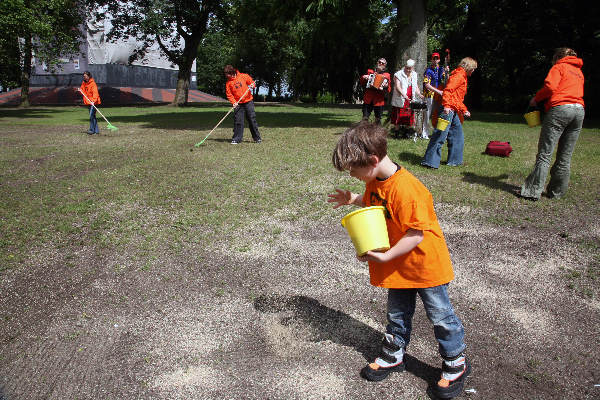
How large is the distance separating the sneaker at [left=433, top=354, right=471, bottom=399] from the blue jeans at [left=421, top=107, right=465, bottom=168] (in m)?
6.33

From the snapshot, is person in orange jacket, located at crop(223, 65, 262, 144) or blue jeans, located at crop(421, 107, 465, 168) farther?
person in orange jacket, located at crop(223, 65, 262, 144)

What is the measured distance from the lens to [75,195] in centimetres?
728

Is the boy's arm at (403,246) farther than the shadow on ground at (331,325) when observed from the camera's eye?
No

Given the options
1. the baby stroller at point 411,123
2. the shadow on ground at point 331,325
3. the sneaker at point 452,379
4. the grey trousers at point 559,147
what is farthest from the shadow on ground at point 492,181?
the sneaker at point 452,379

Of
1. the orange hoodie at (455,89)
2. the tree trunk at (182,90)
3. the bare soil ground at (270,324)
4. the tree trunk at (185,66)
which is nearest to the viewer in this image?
the bare soil ground at (270,324)

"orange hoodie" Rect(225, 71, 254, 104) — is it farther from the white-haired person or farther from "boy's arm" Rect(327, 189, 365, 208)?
"boy's arm" Rect(327, 189, 365, 208)

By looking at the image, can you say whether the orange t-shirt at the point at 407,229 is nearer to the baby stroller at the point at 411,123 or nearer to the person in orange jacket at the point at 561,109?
the person in orange jacket at the point at 561,109

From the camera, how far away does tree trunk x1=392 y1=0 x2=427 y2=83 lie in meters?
13.2

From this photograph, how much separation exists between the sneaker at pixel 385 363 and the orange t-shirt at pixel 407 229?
55 cm

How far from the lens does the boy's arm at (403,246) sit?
8.37 ft

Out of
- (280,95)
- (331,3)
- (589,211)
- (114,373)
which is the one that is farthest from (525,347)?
(280,95)

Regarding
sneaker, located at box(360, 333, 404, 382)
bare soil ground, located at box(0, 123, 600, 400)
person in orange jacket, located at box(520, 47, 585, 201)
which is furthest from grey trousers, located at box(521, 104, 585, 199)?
sneaker, located at box(360, 333, 404, 382)

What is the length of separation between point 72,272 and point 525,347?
4.27 meters

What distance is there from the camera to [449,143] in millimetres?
9172
